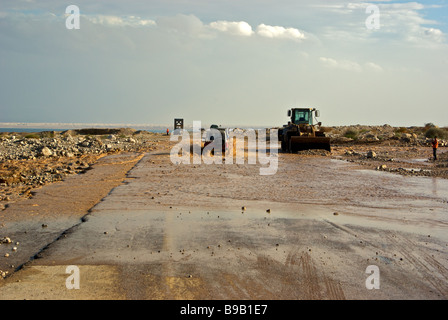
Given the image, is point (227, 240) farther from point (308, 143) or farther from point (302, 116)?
point (302, 116)

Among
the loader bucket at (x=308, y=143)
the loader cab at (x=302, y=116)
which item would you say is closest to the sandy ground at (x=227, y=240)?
the loader bucket at (x=308, y=143)

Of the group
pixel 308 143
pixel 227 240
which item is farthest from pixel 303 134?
pixel 227 240

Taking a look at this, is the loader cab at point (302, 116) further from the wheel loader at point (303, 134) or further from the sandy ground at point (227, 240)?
the sandy ground at point (227, 240)

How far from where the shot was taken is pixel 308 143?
30.0 meters

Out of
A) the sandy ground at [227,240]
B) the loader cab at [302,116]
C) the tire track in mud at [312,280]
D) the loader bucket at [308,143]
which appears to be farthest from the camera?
the loader cab at [302,116]

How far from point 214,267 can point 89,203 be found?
6.23 m

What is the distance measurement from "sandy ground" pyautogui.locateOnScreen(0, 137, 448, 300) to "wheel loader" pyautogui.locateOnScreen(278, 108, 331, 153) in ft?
44.9

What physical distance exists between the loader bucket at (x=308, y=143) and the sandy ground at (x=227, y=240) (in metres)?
13.6

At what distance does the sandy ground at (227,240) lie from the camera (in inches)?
240

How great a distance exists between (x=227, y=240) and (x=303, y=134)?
22.9 metres
